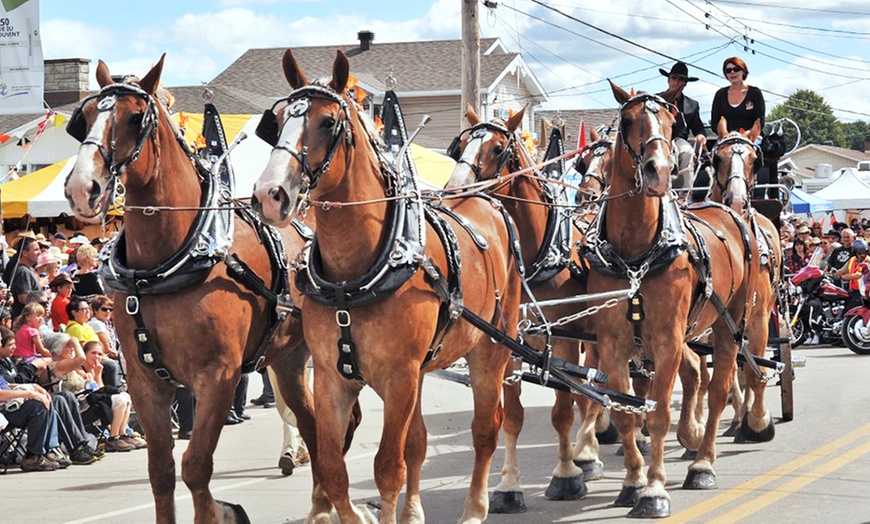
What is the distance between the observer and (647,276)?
8.95 meters

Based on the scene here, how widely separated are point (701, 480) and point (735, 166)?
11.3ft

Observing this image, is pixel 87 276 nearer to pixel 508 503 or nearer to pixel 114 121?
pixel 508 503

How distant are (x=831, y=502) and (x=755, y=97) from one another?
17.5ft

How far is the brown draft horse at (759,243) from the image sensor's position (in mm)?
11695

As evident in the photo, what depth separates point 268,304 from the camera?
7.65 metres

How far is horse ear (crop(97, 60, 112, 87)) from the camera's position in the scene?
721 cm

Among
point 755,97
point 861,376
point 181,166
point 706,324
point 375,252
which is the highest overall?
point 755,97

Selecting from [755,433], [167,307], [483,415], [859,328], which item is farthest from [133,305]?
[859,328]

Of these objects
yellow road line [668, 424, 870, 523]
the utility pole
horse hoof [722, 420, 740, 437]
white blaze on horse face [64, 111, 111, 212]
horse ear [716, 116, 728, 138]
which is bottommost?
horse hoof [722, 420, 740, 437]

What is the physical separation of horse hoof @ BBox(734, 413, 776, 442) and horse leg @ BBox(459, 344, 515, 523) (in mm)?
4417

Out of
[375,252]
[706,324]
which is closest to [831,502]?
[706,324]

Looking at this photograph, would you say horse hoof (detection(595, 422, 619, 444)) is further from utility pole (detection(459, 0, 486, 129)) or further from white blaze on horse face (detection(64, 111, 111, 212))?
utility pole (detection(459, 0, 486, 129))

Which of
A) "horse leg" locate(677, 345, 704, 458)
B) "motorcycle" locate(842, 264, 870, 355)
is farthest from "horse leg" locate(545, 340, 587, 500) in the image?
"motorcycle" locate(842, 264, 870, 355)

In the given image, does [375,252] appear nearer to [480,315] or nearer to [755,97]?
[480,315]
